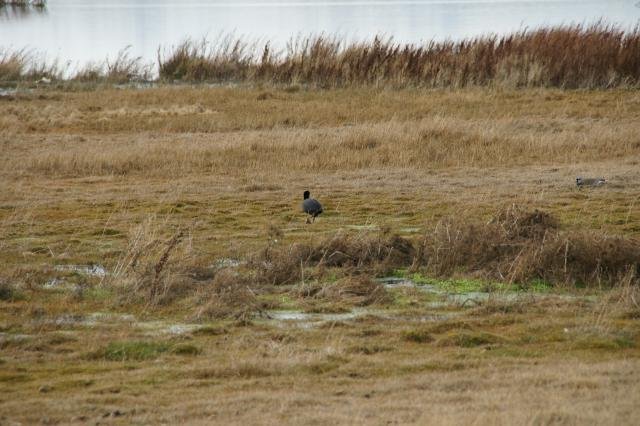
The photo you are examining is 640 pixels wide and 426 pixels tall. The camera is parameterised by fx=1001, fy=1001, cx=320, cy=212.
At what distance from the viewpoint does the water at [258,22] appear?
4916 cm

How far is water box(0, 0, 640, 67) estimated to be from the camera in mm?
49156

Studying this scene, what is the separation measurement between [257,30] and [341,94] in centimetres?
3293

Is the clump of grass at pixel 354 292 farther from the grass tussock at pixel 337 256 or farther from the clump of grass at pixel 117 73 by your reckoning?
the clump of grass at pixel 117 73

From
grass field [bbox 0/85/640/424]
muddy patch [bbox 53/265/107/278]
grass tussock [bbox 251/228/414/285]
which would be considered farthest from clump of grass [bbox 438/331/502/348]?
muddy patch [bbox 53/265/107/278]

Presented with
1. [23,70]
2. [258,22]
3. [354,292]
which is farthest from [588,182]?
[258,22]

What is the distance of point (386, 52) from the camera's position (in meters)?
29.5

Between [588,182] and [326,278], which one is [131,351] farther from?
[588,182]

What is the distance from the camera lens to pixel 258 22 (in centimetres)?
6725

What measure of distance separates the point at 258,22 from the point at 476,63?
40571mm

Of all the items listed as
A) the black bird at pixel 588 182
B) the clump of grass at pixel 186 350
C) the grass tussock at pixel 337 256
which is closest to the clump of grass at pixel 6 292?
the grass tussock at pixel 337 256

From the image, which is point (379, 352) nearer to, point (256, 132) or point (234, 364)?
point (234, 364)

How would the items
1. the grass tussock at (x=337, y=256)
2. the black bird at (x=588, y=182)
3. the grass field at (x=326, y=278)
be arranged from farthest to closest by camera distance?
the black bird at (x=588, y=182) → the grass tussock at (x=337, y=256) → the grass field at (x=326, y=278)

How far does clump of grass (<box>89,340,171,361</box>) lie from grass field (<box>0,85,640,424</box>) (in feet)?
0.05

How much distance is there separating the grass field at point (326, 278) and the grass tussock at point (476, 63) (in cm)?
826
